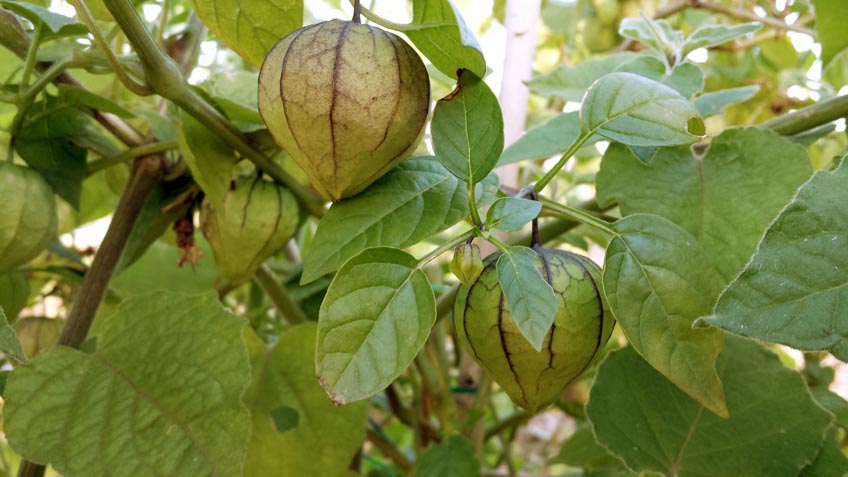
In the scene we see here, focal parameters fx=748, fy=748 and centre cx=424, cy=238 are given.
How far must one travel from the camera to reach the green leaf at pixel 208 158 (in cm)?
53

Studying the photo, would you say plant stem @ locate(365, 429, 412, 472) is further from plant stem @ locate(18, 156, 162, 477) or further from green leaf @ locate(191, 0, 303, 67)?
green leaf @ locate(191, 0, 303, 67)

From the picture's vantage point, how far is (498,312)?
1.35ft

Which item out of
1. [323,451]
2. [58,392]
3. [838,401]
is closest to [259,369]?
[323,451]

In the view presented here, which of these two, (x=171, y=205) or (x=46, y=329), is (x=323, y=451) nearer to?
(x=171, y=205)

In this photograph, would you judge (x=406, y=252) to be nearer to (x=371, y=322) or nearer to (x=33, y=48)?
(x=371, y=322)

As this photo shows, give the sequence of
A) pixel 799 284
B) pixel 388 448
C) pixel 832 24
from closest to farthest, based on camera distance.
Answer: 1. pixel 799 284
2. pixel 832 24
3. pixel 388 448

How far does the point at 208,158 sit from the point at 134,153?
0.10m

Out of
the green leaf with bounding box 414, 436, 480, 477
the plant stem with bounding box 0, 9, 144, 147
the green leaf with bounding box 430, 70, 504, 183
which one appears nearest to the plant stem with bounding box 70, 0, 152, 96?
the plant stem with bounding box 0, 9, 144, 147

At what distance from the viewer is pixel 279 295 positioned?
29.9 inches

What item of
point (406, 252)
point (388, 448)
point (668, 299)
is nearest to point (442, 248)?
point (406, 252)

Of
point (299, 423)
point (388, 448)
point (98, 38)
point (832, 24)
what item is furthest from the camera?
point (388, 448)

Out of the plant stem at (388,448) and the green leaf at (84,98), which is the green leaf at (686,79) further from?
the plant stem at (388,448)

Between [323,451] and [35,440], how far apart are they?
0.81 ft

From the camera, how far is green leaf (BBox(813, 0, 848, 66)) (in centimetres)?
57
